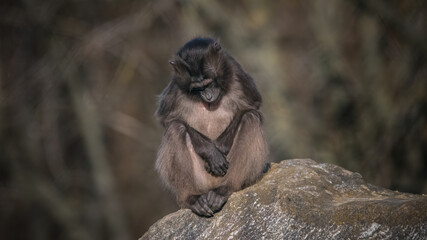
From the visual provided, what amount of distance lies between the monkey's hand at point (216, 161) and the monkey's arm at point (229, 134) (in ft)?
0.40

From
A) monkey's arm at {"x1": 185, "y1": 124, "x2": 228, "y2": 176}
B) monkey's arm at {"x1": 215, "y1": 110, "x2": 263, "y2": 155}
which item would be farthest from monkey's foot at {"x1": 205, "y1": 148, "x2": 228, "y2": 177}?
monkey's arm at {"x1": 215, "y1": 110, "x2": 263, "y2": 155}

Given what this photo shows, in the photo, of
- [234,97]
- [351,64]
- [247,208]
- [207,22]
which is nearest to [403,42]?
[351,64]

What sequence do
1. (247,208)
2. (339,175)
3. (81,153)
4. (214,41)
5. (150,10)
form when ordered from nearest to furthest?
(247,208)
(339,175)
(214,41)
(150,10)
(81,153)

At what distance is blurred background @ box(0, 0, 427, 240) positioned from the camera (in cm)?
1285

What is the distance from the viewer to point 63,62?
15125 millimetres

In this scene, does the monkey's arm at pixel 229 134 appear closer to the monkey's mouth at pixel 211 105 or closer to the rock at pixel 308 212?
the monkey's mouth at pixel 211 105

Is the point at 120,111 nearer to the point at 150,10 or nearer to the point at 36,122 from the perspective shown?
the point at 36,122

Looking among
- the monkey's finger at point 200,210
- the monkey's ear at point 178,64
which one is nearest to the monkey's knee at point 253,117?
the monkey's ear at point 178,64

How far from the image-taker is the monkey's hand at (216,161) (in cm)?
688

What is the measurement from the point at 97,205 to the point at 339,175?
10957 mm

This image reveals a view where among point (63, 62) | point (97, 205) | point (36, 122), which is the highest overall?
point (63, 62)

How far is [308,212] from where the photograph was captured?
5.55m

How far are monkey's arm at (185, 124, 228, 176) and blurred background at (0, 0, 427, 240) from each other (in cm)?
561

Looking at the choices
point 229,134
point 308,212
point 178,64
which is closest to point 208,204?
point 229,134
